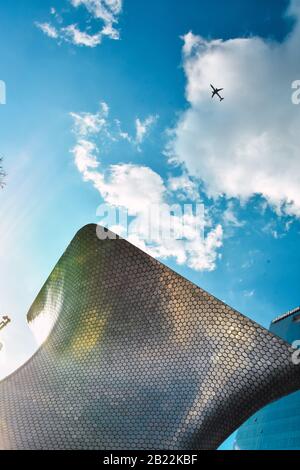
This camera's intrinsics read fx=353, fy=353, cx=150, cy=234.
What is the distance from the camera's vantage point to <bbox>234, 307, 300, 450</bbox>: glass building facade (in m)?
38.4

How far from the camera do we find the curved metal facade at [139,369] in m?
10.1

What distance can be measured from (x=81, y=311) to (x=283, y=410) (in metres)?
37.8

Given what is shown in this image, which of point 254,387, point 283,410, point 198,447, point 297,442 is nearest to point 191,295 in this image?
point 254,387

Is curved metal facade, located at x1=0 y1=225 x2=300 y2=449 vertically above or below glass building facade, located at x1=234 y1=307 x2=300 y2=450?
below

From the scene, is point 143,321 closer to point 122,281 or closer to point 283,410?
point 122,281

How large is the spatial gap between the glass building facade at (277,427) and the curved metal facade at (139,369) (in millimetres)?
33843

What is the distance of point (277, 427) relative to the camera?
40625mm

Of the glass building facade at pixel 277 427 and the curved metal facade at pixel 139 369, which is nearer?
the curved metal facade at pixel 139 369

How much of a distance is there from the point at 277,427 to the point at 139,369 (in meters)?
37.6

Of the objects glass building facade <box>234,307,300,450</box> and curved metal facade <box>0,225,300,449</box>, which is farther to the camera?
glass building facade <box>234,307,300,450</box>

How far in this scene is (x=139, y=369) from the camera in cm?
1111

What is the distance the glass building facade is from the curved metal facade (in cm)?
3384

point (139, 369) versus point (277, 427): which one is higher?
point (277, 427)

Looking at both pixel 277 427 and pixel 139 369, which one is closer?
pixel 139 369
